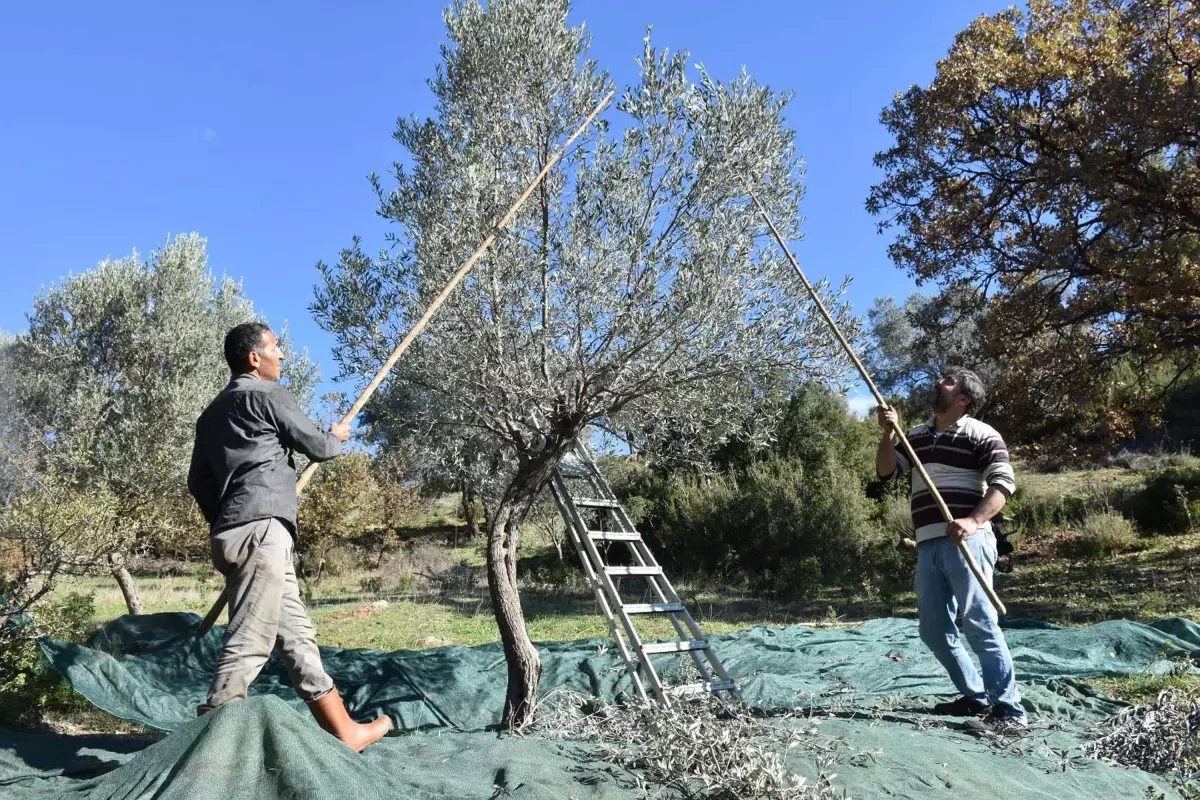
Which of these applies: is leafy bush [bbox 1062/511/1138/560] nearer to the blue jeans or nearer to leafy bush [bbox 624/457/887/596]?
leafy bush [bbox 624/457/887/596]

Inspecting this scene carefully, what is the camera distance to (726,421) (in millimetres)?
7094

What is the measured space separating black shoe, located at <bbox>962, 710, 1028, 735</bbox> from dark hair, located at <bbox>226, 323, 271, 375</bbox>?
447 cm

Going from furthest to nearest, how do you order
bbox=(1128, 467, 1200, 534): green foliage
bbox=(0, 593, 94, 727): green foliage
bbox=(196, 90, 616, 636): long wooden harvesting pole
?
1. bbox=(1128, 467, 1200, 534): green foliage
2. bbox=(0, 593, 94, 727): green foliage
3. bbox=(196, 90, 616, 636): long wooden harvesting pole

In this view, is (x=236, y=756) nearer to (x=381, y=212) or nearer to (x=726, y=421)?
(x=381, y=212)

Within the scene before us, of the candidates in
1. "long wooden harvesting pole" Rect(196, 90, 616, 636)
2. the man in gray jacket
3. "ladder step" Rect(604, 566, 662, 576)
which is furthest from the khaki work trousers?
"ladder step" Rect(604, 566, 662, 576)

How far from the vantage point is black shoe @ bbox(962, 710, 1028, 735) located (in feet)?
15.4

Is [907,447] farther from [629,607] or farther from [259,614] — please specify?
[259,614]

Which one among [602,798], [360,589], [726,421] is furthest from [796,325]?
[360,589]

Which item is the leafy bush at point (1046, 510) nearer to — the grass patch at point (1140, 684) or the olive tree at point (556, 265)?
the grass patch at point (1140, 684)

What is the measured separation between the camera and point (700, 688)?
570cm

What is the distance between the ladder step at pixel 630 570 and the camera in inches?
239

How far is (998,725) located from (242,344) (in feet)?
15.4

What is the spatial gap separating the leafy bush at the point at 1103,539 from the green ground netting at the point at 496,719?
22.4ft

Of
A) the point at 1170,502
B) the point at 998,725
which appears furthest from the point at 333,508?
the point at 1170,502
